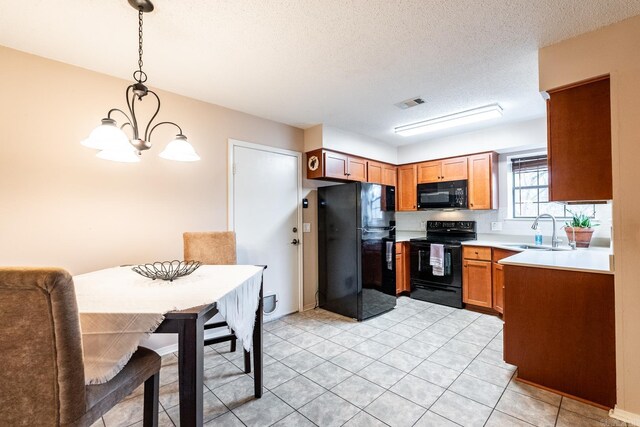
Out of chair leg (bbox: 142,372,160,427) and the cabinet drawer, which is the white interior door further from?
the cabinet drawer

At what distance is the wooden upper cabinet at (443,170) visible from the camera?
154 inches

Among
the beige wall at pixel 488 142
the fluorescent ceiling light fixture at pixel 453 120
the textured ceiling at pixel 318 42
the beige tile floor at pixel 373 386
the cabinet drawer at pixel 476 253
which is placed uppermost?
the textured ceiling at pixel 318 42

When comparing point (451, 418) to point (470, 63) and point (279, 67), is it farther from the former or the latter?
point (279, 67)

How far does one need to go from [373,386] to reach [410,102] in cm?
260

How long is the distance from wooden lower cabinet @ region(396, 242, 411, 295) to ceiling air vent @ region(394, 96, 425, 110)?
6.50 ft

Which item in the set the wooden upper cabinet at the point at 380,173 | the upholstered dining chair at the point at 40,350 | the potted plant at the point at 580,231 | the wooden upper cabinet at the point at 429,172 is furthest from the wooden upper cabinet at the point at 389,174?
the upholstered dining chair at the point at 40,350

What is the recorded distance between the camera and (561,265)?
1.88 meters

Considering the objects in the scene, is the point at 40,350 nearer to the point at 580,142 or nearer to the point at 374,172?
the point at 580,142

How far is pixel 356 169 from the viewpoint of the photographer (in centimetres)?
389

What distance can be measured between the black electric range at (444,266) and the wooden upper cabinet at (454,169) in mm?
720

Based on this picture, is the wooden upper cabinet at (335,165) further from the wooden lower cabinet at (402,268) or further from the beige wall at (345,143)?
the wooden lower cabinet at (402,268)

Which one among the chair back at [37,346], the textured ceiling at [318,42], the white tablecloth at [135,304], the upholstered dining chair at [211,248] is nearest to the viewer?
the chair back at [37,346]

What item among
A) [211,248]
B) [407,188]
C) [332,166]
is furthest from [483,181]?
[211,248]

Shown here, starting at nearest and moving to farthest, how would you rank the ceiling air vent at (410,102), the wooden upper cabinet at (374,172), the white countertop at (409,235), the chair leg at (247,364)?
the chair leg at (247,364) → the ceiling air vent at (410,102) → the wooden upper cabinet at (374,172) → the white countertop at (409,235)
